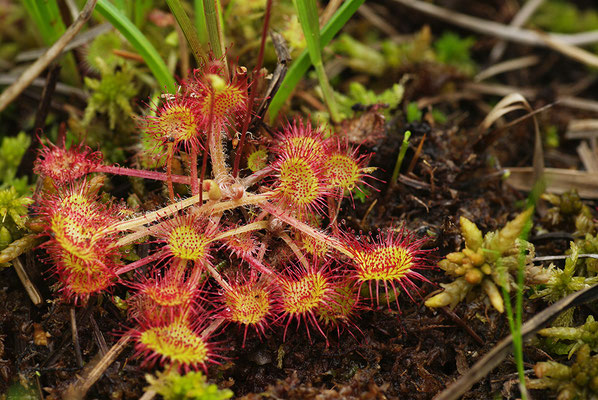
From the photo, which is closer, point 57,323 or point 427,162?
point 57,323

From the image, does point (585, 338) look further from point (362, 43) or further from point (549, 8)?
point (549, 8)

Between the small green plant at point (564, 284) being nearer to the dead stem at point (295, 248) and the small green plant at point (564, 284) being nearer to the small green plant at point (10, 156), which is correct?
the dead stem at point (295, 248)

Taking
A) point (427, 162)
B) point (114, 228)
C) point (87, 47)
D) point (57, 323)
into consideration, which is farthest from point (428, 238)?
point (87, 47)

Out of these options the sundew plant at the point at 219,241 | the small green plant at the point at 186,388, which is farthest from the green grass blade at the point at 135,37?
the small green plant at the point at 186,388

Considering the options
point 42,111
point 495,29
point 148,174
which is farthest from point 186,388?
point 495,29

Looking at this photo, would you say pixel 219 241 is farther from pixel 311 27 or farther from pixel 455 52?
pixel 455 52

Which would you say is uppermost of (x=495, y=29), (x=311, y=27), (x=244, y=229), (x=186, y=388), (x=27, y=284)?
(x=311, y=27)
